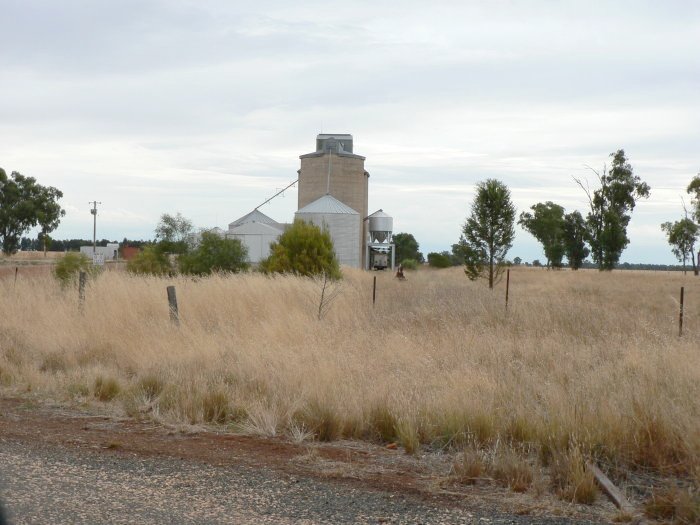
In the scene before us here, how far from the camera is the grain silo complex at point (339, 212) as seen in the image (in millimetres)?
62162

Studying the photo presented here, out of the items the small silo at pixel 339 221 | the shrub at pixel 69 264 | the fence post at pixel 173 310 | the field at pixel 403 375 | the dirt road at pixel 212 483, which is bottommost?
the dirt road at pixel 212 483

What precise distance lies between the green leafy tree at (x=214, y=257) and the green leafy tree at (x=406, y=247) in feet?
229

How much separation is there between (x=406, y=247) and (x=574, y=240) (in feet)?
97.3

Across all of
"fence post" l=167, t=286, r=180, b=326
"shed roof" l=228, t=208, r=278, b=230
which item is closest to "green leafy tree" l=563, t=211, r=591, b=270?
"shed roof" l=228, t=208, r=278, b=230

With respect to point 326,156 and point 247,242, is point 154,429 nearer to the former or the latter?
point 247,242

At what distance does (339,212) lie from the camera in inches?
2486

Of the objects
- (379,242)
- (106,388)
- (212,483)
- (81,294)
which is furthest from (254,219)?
(212,483)

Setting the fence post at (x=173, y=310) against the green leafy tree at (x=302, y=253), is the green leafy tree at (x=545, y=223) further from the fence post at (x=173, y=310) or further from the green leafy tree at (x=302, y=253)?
the fence post at (x=173, y=310)

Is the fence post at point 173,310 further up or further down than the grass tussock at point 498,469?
further up

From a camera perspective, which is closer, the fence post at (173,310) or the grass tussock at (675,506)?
the grass tussock at (675,506)

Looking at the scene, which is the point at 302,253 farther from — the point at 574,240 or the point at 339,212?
the point at 574,240

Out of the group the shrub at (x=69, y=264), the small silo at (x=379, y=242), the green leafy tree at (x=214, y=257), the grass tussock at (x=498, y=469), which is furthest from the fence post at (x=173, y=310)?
the small silo at (x=379, y=242)

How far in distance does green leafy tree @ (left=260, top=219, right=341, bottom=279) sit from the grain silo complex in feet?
82.3

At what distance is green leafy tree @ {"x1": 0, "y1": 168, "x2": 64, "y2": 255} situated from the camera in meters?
78.8
